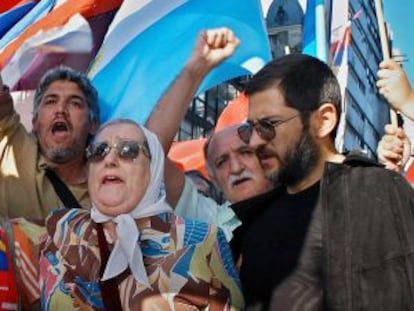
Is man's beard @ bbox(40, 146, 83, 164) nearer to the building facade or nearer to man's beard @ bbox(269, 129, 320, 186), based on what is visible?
man's beard @ bbox(269, 129, 320, 186)

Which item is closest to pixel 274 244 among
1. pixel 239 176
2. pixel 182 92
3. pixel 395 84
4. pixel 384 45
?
pixel 239 176

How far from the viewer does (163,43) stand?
4441mm

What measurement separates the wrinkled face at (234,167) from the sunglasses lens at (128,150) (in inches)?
33.0

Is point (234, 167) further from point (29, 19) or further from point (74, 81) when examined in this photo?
point (29, 19)

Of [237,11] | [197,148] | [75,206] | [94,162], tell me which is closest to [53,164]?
[75,206]

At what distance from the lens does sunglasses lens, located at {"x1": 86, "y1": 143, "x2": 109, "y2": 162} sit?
2334 millimetres

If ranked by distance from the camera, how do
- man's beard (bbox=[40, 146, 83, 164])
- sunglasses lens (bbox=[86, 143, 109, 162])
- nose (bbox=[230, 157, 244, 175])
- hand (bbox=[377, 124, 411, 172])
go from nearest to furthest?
1. sunglasses lens (bbox=[86, 143, 109, 162])
2. man's beard (bbox=[40, 146, 83, 164])
3. nose (bbox=[230, 157, 244, 175])
4. hand (bbox=[377, 124, 411, 172])

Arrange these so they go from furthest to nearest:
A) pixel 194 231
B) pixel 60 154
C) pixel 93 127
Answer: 1. pixel 93 127
2. pixel 60 154
3. pixel 194 231

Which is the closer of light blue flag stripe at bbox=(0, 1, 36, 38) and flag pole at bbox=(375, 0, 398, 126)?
flag pole at bbox=(375, 0, 398, 126)

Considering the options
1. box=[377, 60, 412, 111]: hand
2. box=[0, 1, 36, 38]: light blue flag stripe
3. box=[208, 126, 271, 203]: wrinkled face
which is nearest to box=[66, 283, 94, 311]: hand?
box=[208, 126, 271, 203]: wrinkled face

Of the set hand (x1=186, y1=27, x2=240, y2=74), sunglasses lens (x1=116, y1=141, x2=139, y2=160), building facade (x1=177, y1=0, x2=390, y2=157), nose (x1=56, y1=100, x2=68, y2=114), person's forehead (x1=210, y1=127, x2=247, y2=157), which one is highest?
hand (x1=186, y1=27, x2=240, y2=74)

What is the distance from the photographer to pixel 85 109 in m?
3.16

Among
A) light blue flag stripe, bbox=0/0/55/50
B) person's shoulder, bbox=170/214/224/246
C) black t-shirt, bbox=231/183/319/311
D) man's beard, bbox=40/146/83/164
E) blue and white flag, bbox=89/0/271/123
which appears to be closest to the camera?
black t-shirt, bbox=231/183/319/311

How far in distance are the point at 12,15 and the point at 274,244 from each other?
322cm
